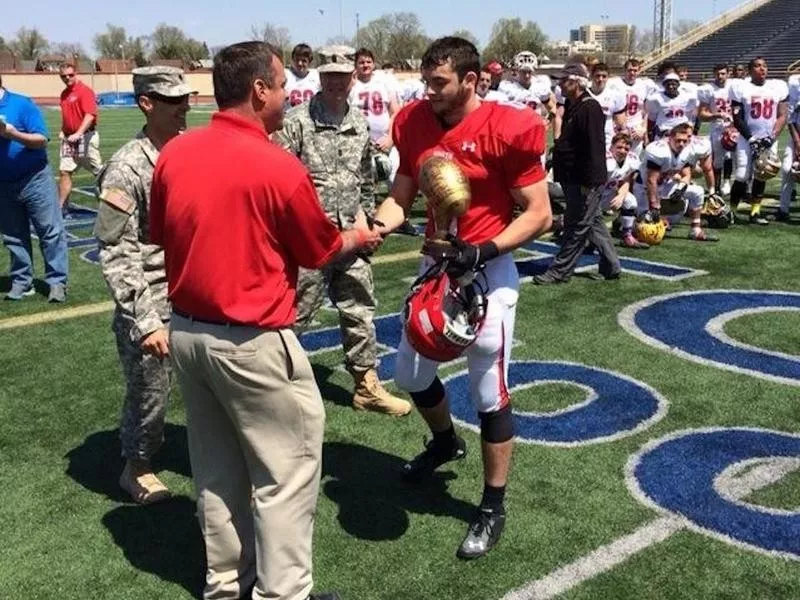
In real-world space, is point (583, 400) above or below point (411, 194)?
below

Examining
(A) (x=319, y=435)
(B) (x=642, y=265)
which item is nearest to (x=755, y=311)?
(B) (x=642, y=265)

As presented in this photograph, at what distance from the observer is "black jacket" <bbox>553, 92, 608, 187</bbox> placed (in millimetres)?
7492

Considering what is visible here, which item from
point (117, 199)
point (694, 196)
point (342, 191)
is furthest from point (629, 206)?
point (117, 199)

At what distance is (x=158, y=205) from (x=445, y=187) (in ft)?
3.51

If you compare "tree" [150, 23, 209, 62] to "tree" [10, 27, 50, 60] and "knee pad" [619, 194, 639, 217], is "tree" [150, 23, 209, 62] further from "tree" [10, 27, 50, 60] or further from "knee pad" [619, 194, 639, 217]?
"knee pad" [619, 194, 639, 217]

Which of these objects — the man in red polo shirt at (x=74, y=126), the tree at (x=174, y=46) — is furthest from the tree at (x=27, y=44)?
the man in red polo shirt at (x=74, y=126)

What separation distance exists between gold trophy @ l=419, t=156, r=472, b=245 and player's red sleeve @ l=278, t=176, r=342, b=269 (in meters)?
0.60

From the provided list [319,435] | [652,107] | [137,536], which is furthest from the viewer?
[652,107]

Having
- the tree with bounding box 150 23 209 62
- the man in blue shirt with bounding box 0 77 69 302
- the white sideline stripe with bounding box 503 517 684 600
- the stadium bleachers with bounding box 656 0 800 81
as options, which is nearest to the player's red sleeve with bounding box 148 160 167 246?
the white sideline stripe with bounding box 503 517 684 600

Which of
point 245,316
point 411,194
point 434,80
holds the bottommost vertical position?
point 245,316

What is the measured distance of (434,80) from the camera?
345cm

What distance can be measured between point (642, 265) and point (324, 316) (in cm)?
336

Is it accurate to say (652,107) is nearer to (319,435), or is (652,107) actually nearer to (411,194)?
(411,194)

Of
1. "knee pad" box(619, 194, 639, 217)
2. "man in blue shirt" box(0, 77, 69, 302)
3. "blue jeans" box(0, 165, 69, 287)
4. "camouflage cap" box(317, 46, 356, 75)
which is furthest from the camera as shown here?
"knee pad" box(619, 194, 639, 217)
